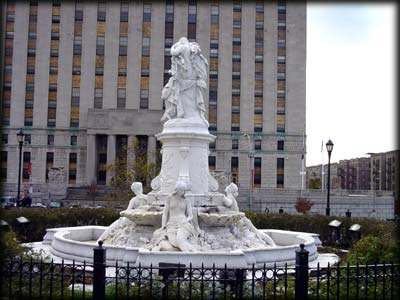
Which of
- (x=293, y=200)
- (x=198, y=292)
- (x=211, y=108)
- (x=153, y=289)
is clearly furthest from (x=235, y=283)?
(x=211, y=108)

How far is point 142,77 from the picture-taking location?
69.3m

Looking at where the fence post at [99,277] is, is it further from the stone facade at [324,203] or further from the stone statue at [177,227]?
the stone facade at [324,203]

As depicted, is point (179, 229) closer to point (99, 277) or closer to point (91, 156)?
point (99, 277)

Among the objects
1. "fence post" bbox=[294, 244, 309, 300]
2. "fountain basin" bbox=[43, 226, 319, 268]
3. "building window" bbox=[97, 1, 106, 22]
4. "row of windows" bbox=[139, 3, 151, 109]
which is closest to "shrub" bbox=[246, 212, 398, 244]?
"fountain basin" bbox=[43, 226, 319, 268]

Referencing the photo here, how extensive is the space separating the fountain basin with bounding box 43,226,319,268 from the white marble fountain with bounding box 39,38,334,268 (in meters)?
0.03

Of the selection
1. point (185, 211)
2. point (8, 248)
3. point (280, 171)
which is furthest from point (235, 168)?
point (8, 248)

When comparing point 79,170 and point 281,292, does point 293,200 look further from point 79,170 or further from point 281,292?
point 281,292

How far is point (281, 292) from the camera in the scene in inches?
357

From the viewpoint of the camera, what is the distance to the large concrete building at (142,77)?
68625 millimetres

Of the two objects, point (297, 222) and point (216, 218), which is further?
point (297, 222)

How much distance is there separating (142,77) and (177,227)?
188 feet

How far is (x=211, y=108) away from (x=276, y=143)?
10.1 metres

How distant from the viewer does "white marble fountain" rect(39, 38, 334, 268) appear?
13.9m

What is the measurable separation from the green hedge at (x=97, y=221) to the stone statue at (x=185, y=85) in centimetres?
818
